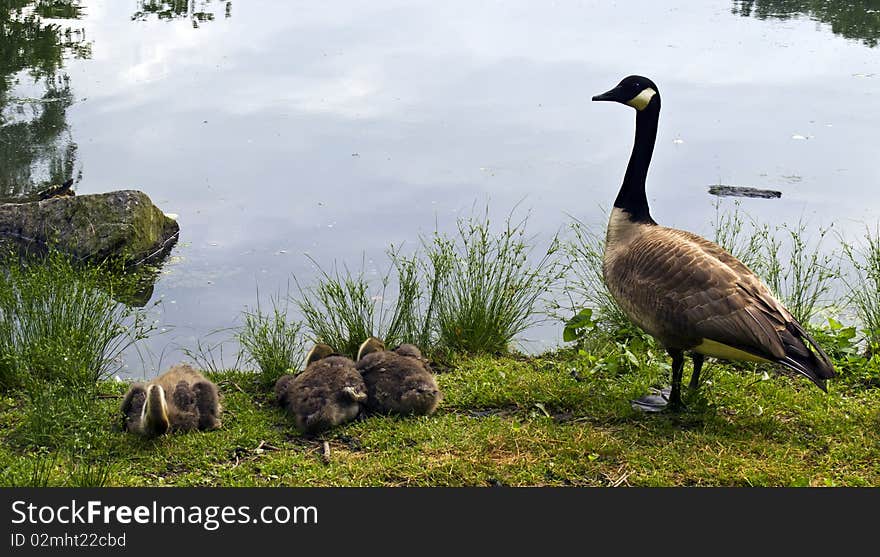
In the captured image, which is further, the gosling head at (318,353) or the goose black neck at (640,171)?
the gosling head at (318,353)

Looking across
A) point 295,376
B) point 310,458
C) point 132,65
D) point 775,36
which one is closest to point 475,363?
point 295,376

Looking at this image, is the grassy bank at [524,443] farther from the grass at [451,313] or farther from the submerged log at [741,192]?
the submerged log at [741,192]

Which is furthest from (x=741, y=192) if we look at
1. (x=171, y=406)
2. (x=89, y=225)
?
(x=171, y=406)

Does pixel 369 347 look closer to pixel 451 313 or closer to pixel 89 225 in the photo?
pixel 451 313

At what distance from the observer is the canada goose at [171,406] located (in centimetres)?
612

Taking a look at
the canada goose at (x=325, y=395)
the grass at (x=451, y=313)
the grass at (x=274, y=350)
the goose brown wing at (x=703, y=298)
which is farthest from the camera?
the grass at (x=451, y=313)

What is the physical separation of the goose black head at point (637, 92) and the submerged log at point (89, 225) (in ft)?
18.5

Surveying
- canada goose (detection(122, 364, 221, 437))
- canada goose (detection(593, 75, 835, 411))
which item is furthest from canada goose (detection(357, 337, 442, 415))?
canada goose (detection(593, 75, 835, 411))

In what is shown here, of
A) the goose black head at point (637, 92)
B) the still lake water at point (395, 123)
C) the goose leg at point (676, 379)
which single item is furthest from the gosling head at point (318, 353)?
the goose black head at point (637, 92)

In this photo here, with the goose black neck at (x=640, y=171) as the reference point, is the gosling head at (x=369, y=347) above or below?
below

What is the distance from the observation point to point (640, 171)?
7062 millimetres

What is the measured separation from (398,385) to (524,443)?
101cm

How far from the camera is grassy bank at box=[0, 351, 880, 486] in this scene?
18.7ft

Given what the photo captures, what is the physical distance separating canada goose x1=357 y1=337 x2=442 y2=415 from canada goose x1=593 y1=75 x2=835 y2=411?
4.77 ft
